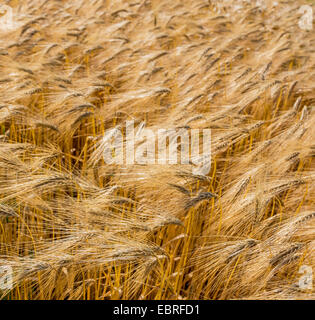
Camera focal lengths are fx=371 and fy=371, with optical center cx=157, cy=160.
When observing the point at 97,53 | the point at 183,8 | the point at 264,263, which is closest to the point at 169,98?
the point at 97,53

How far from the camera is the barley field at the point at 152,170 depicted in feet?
4.53

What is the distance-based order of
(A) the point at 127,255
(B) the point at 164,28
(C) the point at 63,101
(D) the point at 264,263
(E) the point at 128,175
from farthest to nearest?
1. (B) the point at 164,28
2. (C) the point at 63,101
3. (E) the point at 128,175
4. (D) the point at 264,263
5. (A) the point at 127,255

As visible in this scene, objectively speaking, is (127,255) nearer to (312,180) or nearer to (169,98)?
(312,180)

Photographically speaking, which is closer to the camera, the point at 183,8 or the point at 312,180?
the point at 312,180

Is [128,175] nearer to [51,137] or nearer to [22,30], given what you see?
[51,137]

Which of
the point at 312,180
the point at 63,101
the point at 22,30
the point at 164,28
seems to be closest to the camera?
the point at 312,180

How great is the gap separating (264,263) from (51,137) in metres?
1.47

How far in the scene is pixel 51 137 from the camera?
2262 mm

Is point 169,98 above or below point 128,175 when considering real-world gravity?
above

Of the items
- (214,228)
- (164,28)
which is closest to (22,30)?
(164,28)

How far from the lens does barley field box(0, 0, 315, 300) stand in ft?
4.53

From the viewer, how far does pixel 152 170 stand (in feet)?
5.19
